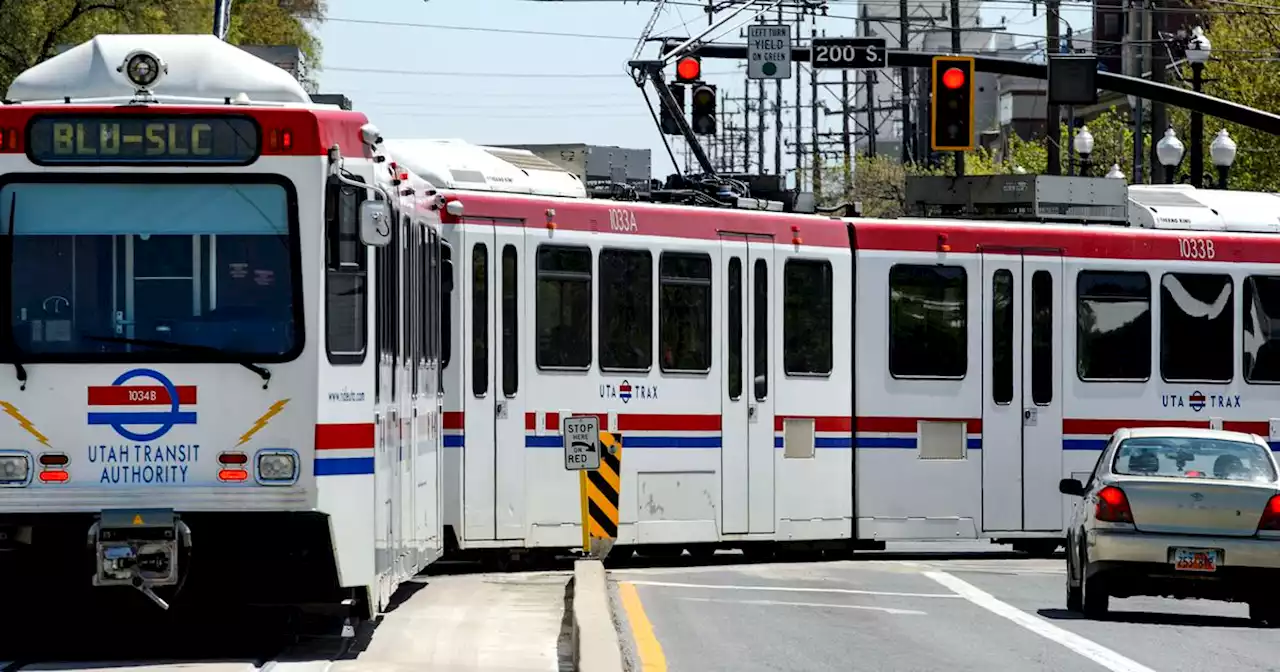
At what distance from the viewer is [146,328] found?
13.3 meters

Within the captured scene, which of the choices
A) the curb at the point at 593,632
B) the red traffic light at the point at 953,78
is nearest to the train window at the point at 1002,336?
the curb at the point at 593,632

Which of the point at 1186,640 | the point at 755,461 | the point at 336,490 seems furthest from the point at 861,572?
the point at 336,490

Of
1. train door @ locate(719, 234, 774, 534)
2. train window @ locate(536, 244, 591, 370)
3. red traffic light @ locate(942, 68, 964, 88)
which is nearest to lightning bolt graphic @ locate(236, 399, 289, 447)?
train window @ locate(536, 244, 591, 370)

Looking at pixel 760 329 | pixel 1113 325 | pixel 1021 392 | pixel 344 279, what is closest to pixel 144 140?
pixel 344 279

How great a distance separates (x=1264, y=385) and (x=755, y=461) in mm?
6257

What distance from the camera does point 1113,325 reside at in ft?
80.4

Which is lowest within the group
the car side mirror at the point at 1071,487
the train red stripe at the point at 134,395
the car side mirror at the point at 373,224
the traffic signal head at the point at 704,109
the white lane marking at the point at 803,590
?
the white lane marking at the point at 803,590

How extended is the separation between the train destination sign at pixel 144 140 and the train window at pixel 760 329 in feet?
32.0

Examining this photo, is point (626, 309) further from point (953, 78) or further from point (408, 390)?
point (953, 78)

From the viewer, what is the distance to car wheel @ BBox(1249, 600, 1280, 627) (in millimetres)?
17511

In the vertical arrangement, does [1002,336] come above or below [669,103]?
below

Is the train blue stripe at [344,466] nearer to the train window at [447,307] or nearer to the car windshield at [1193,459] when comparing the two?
the train window at [447,307]

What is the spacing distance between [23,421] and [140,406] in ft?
2.16

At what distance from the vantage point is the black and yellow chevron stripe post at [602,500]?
20672 millimetres
